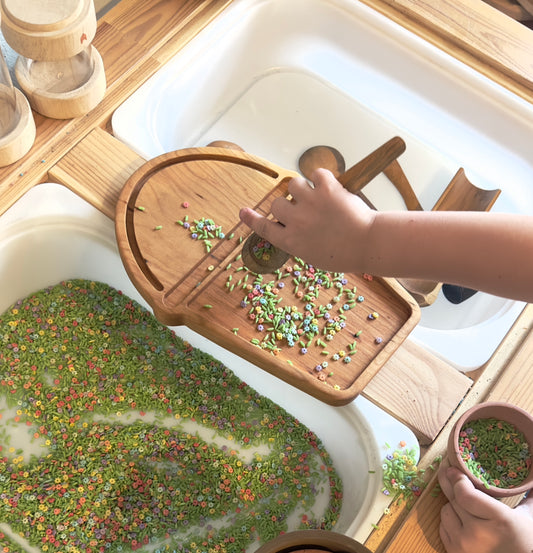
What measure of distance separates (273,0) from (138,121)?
0.41 m

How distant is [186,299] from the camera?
1.19 metres

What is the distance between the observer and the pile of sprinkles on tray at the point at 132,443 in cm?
129

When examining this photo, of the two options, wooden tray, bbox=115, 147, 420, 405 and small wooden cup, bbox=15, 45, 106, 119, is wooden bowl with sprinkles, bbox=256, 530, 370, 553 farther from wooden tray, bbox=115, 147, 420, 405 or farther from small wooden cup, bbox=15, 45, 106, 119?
small wooden cup, bbox=15, 45, 106, 119

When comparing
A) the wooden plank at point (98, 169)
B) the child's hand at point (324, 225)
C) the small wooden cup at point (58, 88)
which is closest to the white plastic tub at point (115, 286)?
the wooden plank at point (98, 169)

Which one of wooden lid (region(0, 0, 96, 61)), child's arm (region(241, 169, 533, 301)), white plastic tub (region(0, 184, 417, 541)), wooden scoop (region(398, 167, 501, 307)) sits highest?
child's arm (region(241, 169, 533, 301))

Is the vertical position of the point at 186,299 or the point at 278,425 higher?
the point at 186,299

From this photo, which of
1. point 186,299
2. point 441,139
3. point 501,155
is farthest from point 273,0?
point 186,299

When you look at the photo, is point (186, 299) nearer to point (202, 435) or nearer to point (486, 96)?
point (202, 435)

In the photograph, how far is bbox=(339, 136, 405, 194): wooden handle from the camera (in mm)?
924

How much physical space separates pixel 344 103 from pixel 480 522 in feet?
3.13

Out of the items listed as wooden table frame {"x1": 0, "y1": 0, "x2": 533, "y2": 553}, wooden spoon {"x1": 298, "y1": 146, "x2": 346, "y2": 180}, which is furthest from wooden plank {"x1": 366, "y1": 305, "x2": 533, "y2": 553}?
wooden spoon {"x1": 298, "y1": 146, "x2": 346, "y2": 180}

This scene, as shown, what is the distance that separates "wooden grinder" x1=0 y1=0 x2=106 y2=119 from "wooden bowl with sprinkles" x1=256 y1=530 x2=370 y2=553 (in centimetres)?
81

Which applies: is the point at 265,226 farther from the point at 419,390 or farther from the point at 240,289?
the point at 419,390

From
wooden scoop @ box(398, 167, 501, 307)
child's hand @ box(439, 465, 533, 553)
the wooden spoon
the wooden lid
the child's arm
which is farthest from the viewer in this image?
the wooden spoon
